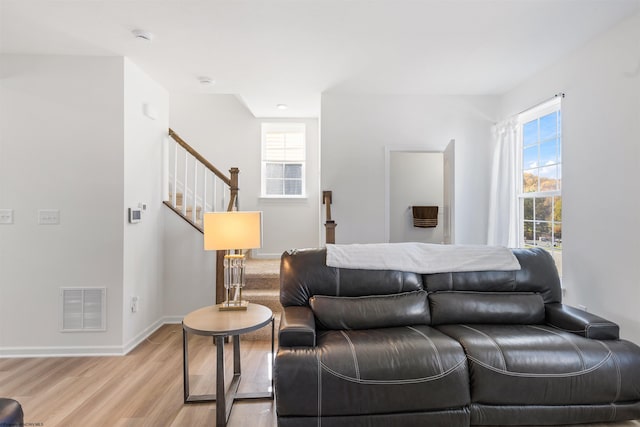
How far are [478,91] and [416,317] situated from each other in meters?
2.99

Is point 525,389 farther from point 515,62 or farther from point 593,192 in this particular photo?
point 515,62

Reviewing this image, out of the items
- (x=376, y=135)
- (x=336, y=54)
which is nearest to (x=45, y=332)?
(x=336, y=54)

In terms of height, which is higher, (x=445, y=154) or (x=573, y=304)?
(x=445, y=154)

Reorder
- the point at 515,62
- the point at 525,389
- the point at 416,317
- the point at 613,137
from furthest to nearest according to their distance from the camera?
1. the point at 515,62
2. the point at 613,137
3. the point at 416,317
4. the point at 525,389

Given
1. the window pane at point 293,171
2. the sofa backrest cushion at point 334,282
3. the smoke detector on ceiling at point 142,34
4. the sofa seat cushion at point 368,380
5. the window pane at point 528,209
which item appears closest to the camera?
the sofa seat cushion at point 368,380

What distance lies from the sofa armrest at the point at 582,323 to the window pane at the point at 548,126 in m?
1.83

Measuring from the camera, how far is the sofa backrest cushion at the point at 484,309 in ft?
7.39

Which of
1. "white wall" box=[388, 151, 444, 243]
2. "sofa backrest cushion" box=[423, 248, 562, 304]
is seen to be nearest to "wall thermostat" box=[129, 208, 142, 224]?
"sofa backrest cushion" box=[423, 248, 562, 304]

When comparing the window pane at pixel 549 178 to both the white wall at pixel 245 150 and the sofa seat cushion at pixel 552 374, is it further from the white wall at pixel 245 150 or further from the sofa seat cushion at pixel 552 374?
the white wall at pixel 245 150

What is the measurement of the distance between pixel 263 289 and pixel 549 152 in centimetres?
331

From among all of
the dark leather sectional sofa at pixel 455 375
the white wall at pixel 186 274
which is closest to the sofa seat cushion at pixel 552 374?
the dark leather sectional sofa at pixel 455 375

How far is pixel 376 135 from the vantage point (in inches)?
159

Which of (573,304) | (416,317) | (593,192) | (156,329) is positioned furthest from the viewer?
(156,329)

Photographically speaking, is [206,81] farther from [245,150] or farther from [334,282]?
[334,282]
